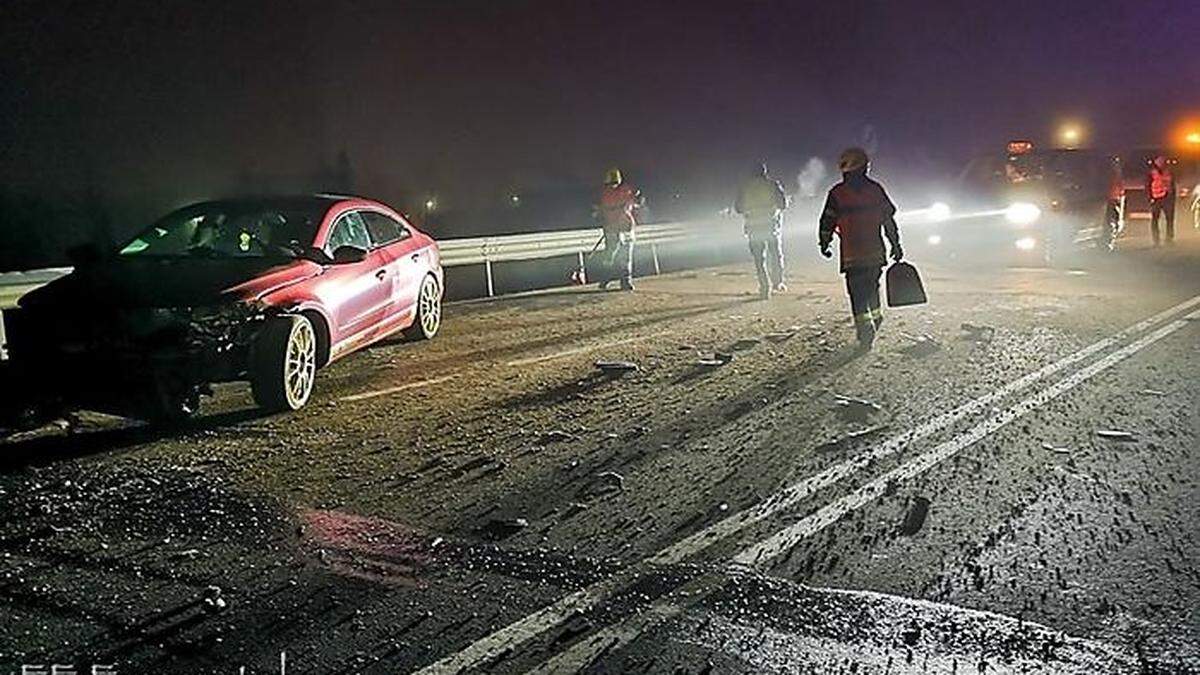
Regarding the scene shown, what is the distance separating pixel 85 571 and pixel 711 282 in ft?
45.4

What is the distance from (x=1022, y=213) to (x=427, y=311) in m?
12.9

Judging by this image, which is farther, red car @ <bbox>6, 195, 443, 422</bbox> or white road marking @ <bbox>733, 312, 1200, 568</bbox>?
red car @ <bbox>6, 195, 443, 422</bbox>

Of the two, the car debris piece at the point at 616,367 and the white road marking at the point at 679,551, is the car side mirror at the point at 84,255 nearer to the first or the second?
the car debris piece at the point at 616,367

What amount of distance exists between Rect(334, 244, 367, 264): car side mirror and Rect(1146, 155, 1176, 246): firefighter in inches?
710

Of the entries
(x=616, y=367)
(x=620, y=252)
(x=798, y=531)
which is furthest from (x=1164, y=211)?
(x=798, y=531)

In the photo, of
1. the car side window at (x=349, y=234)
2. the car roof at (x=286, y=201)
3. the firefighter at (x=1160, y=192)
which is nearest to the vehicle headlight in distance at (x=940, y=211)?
the firefighter at (x=1160, y=192)

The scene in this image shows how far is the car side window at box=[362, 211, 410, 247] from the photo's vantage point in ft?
31.3

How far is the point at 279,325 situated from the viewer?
24.1ft

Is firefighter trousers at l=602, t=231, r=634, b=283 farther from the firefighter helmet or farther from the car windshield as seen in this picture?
the car windshield

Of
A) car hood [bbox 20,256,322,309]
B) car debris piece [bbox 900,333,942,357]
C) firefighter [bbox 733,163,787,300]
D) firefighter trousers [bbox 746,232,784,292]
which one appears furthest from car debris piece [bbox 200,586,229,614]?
firefighter trousers [bbox 746,232,784,292]

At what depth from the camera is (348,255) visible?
27.3 feet

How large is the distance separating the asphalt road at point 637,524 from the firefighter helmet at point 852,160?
1.87 meters

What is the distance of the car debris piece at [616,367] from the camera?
30.0 feet

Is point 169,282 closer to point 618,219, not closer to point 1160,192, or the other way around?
point 618,219
